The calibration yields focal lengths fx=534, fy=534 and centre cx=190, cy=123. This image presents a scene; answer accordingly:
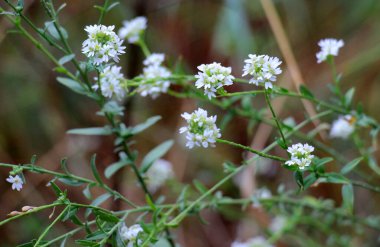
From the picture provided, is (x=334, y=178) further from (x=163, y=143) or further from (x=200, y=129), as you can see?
(x=163, y=143)

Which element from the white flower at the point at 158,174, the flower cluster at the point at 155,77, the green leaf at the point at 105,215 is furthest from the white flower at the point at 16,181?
the white flower at the point at 158,174

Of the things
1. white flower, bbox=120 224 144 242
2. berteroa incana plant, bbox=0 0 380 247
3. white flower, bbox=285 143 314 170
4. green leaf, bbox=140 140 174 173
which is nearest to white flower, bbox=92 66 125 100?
berteroa incana plant, bbox=0 0 380 247

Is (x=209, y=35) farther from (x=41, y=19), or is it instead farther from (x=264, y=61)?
(x=264, y=61)

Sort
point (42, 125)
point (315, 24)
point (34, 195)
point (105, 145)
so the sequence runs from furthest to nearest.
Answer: point (315, 24) < point (42, 125) < point (105, 145) < point (34, 195)

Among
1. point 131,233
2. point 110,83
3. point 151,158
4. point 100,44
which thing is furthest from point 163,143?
point 100,44

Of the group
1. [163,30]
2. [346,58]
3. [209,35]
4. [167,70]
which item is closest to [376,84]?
[346,58]

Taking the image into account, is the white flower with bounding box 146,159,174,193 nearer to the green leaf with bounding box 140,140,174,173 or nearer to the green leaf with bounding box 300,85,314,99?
the green leaf with bounding box 140,140,174,173
